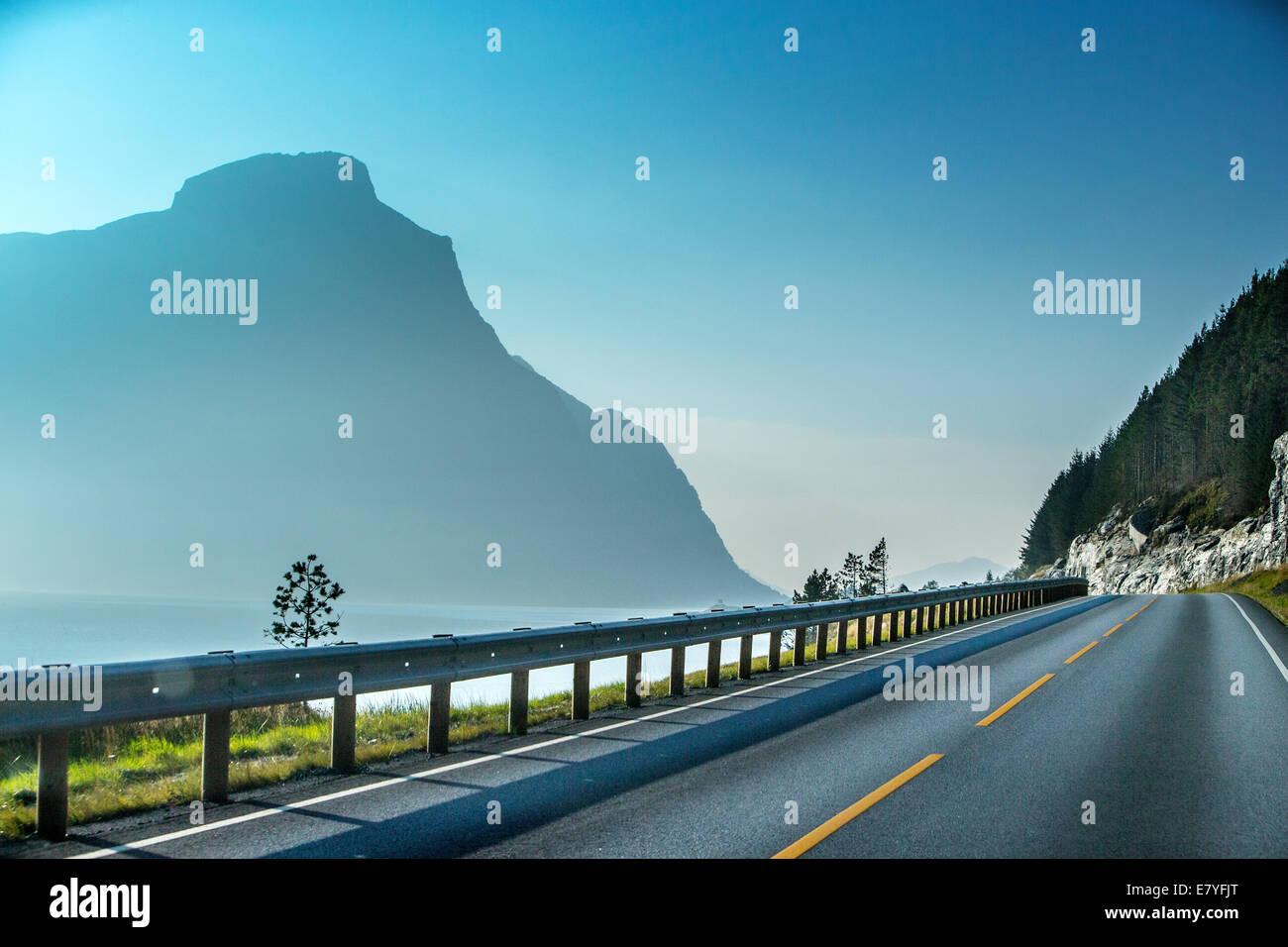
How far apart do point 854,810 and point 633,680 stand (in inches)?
203

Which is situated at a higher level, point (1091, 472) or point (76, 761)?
A: point (1091, 472)

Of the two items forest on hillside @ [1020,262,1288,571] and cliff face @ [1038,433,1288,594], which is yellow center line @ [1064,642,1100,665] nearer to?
cliff face @ [1038,433,1288,594]

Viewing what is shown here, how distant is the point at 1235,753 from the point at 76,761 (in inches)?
418

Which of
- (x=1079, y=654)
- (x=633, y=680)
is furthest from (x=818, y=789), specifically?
(x=1079, y=654)

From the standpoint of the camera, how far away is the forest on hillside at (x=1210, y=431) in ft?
228

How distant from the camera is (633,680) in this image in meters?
10.8

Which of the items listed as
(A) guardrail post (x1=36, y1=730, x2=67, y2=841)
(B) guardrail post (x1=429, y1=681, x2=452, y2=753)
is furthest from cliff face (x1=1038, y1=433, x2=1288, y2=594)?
(A) guardrail post (x1=36, y1=730, x2=67, y2=841)

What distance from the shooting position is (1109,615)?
27.5 metres

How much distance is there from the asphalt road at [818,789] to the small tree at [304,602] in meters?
18.2

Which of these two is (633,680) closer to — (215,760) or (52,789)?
(215,760)

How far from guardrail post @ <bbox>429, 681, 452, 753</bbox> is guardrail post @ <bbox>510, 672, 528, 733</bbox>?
101cm

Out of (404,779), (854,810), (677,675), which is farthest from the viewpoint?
(677,675)
